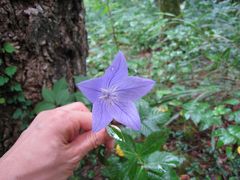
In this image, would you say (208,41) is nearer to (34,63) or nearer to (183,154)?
(183,154)

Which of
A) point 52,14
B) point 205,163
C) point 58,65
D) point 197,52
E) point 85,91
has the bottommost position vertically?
point 205,163

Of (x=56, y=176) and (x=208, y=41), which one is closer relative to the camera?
(x=56, y=176)

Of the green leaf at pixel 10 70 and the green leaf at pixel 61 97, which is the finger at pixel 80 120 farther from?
the green leaf at pixel 10 70

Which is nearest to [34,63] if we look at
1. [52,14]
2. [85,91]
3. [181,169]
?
[52,14]

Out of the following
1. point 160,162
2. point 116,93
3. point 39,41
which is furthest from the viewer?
point 39,41

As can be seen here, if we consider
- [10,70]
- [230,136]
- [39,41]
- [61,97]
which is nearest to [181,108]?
[230,136]

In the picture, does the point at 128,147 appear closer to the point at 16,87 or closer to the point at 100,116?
the point at 100,116
